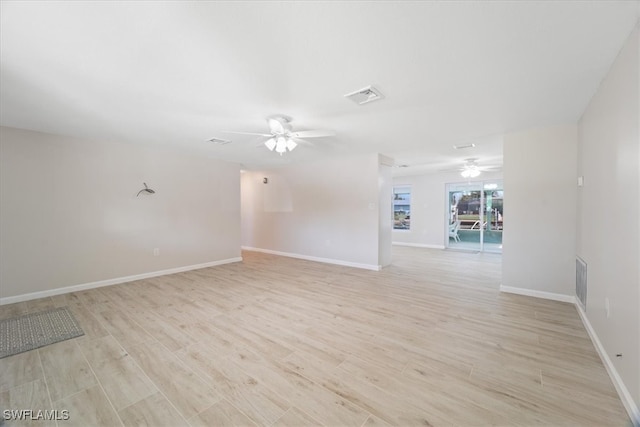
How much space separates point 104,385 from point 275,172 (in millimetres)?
5774

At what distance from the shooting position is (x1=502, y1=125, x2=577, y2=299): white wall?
131 inches

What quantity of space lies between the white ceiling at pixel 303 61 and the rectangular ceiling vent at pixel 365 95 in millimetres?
78

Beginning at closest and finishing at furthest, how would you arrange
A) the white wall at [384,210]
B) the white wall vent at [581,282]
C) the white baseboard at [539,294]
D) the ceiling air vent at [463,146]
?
1. the white wall vent at [581,282]
2. the white baseboard at [539,294]
3. the ceiling air vent at [463,146]
4. the white wall at [384,210]

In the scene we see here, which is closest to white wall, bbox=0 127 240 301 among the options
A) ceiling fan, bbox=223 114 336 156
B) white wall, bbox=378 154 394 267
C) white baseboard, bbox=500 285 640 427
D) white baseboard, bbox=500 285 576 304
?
ceiling fan, bbox=223 114 336 156

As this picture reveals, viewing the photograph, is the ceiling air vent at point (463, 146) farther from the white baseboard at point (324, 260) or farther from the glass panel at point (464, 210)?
the glass panel at point (464, 210)

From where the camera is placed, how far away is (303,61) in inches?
75.2

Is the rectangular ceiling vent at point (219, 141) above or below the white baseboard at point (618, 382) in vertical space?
above

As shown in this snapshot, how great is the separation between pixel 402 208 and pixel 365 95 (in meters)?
7.14

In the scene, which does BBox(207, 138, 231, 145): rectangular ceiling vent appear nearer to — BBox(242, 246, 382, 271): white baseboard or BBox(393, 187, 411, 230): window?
BBox(242, 246, 382, 271): white baseboard

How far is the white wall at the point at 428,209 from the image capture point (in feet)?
25.8

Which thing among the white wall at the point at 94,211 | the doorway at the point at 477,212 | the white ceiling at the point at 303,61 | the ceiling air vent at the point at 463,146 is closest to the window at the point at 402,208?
the doorway at the point at 477,212

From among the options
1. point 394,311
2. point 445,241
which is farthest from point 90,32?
point 445,241

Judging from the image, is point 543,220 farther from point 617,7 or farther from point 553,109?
point 617,7

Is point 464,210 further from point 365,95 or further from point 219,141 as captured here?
point 219,141
